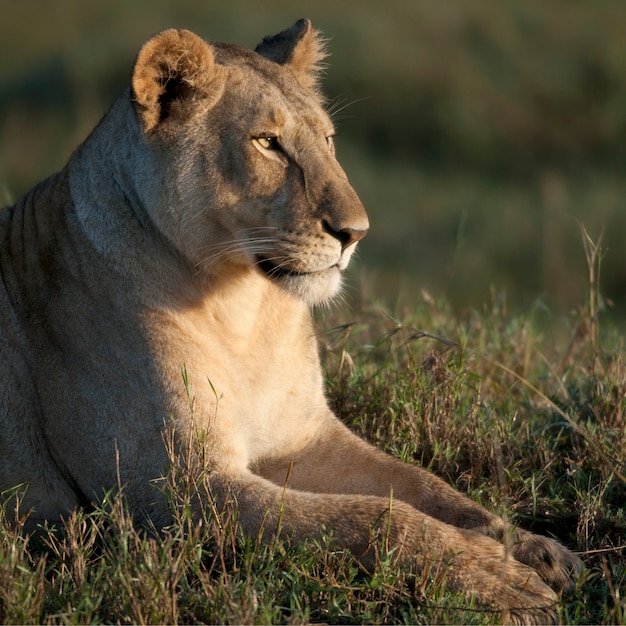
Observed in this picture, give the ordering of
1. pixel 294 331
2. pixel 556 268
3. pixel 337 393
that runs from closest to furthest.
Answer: pixel 294 331
pixel 337 393
pixel 556 268

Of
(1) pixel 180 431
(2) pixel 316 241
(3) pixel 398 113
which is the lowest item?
(3) pixel 398 113

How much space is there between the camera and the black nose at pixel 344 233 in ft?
10.6

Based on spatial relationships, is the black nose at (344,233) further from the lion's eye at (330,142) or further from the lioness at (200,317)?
the lion's eye at (330,142)

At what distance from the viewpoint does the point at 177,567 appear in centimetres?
273

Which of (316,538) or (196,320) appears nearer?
(316,538)

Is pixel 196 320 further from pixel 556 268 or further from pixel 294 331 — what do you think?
pixel 556 268

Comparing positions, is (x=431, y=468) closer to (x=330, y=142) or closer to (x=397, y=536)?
(x=397, y=536)

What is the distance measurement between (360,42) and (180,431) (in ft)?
41.2

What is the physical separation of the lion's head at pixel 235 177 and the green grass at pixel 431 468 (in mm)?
437

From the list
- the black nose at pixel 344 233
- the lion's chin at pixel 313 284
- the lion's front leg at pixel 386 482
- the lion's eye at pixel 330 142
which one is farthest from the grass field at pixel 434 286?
the lion's eye at pixel 330 142

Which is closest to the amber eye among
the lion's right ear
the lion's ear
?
the lion's right ear

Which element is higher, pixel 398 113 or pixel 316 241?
pixel 316 241

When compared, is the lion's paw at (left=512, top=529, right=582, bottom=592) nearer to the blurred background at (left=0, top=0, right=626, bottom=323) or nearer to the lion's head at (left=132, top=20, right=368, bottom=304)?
the lion's head at (left=132, top=20, right=368, bottom=304)

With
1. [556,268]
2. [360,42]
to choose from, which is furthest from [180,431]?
[360,42]
